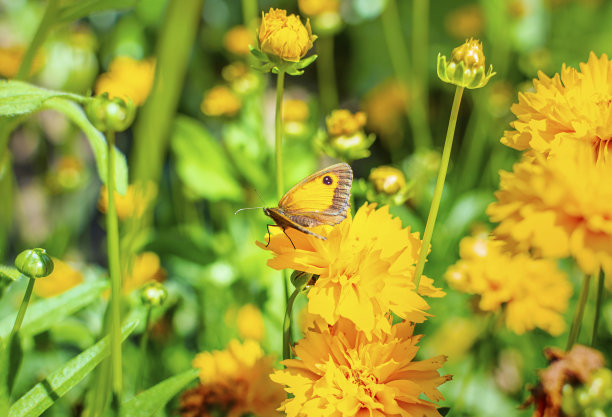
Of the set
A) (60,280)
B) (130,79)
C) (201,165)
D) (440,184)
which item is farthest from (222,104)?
(440,184)

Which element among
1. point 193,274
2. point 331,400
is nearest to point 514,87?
point 193,274

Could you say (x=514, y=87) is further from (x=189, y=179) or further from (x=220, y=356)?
(x=220, y=356)

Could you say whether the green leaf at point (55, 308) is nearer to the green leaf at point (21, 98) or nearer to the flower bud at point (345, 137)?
the green leaf at point (21, 98)

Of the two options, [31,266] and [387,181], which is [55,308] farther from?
[387,181]

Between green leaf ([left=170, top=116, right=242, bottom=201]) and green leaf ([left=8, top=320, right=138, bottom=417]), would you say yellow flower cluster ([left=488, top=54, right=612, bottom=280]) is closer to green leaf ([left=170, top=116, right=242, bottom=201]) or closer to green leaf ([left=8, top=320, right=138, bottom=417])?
green leaf ([left=8, top=320, right=138, bottom=417])

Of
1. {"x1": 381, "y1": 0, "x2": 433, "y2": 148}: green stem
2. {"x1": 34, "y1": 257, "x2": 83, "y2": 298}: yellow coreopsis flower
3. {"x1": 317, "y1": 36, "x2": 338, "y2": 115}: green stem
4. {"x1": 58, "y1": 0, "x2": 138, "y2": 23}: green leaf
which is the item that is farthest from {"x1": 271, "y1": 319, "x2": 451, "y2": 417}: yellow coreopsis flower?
{"x1": 317, "y1": 36, "x2": 338, "y2": 115}: green stem

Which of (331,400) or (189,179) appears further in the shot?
(189,179)
